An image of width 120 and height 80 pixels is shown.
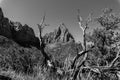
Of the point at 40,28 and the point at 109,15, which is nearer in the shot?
the point at 40,28

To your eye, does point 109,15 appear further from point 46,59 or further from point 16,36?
point 16,36

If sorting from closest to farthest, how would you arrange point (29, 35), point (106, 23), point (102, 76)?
point (102, 76) → point (106, 23) → point (29, 35)

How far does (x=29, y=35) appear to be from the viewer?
131250 mm

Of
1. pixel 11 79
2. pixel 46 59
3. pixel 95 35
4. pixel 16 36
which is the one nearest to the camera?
pixel 11 79

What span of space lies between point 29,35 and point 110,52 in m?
116

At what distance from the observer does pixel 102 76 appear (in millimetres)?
7957

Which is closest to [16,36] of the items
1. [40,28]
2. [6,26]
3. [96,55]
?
[6,26]

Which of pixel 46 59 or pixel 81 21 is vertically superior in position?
pixel 81 21

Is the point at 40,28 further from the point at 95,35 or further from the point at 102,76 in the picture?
the point at 95,35

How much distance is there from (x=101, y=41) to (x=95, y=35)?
1.23 m

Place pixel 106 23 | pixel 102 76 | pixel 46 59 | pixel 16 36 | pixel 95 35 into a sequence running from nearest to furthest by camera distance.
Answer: pixel 102 76 < pixel 46 59 < pixel 106 23 < pixel 95 35 < pixel 16 36

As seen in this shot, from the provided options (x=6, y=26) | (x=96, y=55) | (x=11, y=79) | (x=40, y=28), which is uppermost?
(x=6, y=26)

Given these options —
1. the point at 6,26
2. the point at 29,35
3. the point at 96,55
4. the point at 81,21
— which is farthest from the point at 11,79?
the point at 29,35

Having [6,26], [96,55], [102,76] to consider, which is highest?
[6,26]
